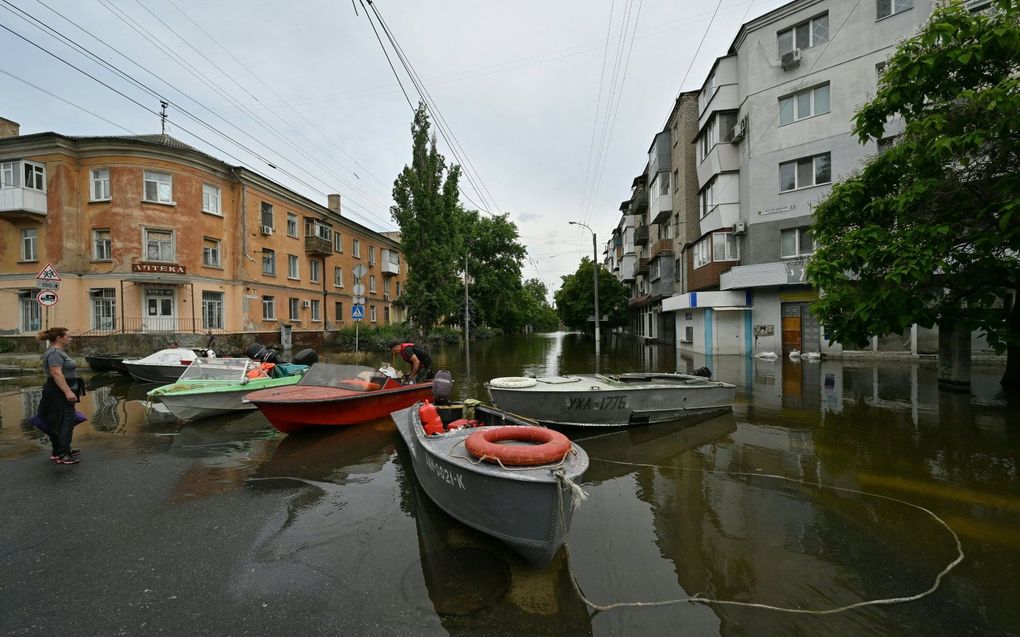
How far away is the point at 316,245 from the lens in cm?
2920

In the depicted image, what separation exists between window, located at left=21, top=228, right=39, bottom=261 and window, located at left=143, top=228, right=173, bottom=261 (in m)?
5.15

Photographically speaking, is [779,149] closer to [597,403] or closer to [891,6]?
[891,6]

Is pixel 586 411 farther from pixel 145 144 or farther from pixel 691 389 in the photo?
pixel 145 144

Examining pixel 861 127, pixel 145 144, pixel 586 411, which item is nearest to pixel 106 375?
pixel 145 144

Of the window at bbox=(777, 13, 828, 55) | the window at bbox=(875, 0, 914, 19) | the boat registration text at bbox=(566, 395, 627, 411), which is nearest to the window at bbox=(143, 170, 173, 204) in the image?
the boat registration text at bbox=(566, 395, 627, 411)

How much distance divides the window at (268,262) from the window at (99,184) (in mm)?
7069

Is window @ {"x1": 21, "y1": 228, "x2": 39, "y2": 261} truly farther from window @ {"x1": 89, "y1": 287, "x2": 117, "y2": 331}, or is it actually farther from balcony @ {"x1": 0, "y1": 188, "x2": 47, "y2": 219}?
window @ {"x1": 89, "y1": 287, "x2": 117, "y2": 331}

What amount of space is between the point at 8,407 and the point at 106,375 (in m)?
6.89

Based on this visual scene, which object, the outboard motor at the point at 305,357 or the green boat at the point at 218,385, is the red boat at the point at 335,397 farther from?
the outboard motor at the point at 305,357

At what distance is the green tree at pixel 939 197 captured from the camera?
26.0ft

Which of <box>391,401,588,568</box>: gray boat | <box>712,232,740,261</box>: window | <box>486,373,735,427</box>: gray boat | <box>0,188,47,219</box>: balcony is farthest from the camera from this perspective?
<box>712,232,740,261</box>: window

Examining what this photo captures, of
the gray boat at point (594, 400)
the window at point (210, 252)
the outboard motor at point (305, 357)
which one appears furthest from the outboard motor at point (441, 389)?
the window at point (210, 252)

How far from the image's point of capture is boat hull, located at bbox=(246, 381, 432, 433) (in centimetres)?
750

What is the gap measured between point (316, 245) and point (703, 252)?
23.5 metres
